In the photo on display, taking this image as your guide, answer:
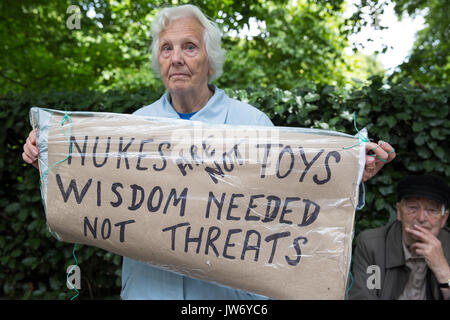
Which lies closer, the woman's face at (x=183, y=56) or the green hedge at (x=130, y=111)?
the woman's face at (x=183, y=56)

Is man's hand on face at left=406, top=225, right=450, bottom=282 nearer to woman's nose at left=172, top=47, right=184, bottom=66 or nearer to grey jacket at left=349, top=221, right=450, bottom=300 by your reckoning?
grey jacket at left=349, top=221, right=450, bottom=300

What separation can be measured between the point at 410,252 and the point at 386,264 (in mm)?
172

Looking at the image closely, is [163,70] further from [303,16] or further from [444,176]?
[303,16]

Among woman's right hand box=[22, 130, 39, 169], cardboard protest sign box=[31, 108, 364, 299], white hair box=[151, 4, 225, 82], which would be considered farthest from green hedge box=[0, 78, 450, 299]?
woman's right hand box=[22, 130, 39, 169]

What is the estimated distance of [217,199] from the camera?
1524mm

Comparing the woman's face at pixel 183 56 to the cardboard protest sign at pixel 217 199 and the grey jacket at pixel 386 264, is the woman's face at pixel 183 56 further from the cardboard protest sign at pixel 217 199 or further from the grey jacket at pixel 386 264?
the grey jacket at pixel 386 264

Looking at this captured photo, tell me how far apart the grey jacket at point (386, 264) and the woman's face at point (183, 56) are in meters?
1.60

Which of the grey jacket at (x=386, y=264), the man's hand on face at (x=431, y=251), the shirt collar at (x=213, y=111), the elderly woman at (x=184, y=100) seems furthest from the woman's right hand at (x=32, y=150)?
the man's hand on face at (x=431, y=251)

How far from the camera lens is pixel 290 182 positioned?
59.4 inches

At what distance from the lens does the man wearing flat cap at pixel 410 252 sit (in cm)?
244

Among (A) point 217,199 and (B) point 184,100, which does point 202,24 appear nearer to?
(B) point 184,100

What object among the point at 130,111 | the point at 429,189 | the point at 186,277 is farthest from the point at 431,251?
the point at 130,111

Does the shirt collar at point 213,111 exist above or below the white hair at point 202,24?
below

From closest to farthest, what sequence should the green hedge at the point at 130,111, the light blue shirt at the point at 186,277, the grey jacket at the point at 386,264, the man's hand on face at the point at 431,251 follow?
the light blue shirt at the point at 186,277 < the man's hand on face at the point at 431,251 < the grey jacket at the point at 386,264 < the green hedge at the point at 130,111
